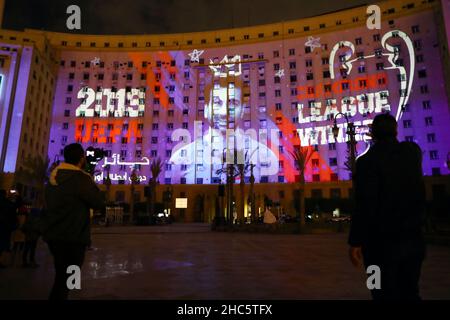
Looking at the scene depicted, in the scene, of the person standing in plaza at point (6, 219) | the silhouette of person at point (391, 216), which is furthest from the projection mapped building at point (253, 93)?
the silhouette of person at point (391, 216)

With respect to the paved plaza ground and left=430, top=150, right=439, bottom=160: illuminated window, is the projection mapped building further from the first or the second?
the paved plaza ground

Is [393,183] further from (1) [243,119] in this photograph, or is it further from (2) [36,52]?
(2) [36,52]

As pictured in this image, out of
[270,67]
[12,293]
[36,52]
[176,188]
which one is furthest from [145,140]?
[12,293]

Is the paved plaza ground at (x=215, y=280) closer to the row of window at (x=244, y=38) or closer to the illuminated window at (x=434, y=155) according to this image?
the illuminated window at (x=434, y=155)

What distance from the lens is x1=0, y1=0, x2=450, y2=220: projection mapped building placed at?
174ft

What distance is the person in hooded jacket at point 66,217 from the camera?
337 cm

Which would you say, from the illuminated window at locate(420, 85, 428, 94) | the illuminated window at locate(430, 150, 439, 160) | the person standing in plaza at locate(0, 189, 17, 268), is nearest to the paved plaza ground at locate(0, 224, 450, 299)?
→ the person standing in plaza at locate(0, 189, 17, 268)

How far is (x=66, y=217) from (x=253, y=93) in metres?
61.5

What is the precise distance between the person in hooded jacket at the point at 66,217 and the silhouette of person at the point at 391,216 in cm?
284

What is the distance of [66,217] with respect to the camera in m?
3.42

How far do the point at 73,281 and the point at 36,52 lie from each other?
6533cm

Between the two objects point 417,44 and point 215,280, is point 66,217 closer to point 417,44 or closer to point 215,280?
point 215,280

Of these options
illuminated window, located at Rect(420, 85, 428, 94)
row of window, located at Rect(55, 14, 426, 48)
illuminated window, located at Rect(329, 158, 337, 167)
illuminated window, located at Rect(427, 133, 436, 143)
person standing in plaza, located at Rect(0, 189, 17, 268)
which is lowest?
person standing in plaza, located at Rect(0, 189, 17, 268)

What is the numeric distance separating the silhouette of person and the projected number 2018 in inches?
2544
